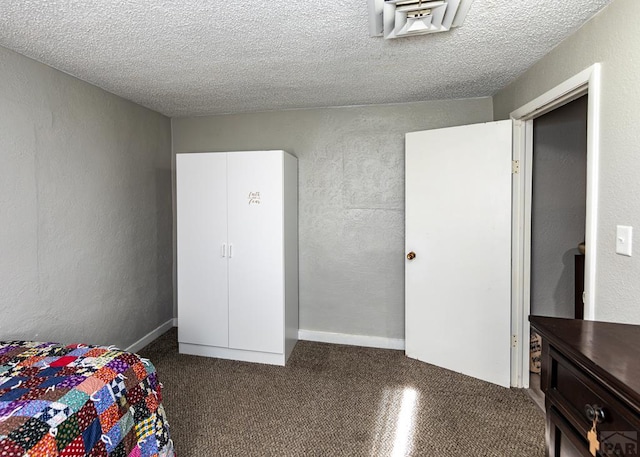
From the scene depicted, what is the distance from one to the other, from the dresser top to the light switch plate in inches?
21.5

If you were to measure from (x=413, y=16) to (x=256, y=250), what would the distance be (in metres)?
1.96

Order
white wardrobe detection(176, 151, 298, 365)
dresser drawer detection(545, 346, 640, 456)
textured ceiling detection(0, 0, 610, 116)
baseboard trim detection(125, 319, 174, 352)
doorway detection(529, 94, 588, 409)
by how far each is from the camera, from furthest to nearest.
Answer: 1. baseboard trim detection(125, 319, 174, 352)
2. white wardrobe detection(176, 151, 298, 365)
3. doorway detection(529, 94, 588, 409)
4. textured ceiling detection(0, 0, 610, 116)
5. dresser drawer detection(545, 346, 640, 456)

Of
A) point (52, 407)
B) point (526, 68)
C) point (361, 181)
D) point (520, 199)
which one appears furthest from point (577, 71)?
point (52, 407)

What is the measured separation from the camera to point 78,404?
126 centimetres

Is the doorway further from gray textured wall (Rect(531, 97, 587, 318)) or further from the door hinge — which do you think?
the door hinge

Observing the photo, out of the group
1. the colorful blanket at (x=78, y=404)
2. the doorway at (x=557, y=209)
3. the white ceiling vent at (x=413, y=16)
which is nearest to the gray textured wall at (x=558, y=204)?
the doorway at (x=557, y=209)

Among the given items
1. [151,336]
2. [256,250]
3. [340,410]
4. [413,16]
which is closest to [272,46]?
[413,16]

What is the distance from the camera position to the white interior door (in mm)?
2473

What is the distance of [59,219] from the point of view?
7.44 feet

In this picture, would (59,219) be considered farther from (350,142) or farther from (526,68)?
(526,68)

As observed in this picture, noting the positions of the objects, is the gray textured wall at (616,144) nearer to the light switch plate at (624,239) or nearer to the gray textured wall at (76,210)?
the light switch plate at (624,239)

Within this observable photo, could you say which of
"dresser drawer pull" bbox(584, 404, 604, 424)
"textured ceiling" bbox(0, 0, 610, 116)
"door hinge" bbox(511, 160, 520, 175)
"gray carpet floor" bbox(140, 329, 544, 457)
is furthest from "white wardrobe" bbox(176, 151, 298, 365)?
"dresser drawer pull" bbox(584, 404, 604, 424)

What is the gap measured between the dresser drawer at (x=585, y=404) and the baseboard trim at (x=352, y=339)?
7.20 ft

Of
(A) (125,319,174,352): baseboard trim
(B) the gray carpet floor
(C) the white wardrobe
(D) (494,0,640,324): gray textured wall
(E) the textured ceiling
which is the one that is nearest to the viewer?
(D) (494,0,640,324): gray textured wall
